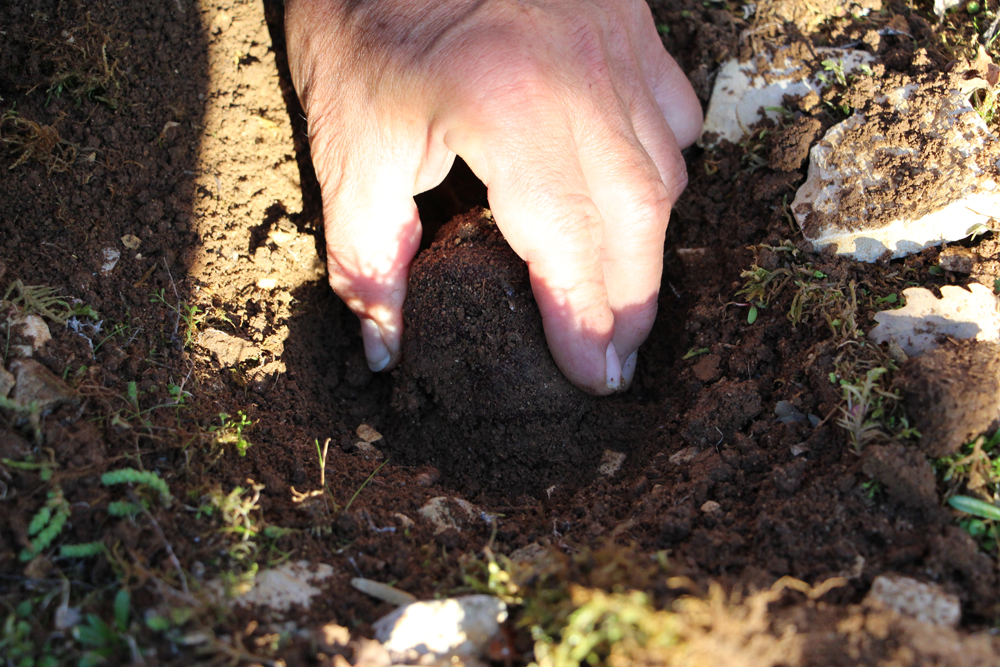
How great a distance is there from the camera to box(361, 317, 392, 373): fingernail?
2.41m

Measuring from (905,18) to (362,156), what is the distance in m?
2.17

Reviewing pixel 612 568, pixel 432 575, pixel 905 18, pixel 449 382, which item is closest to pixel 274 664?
pixel 432 575

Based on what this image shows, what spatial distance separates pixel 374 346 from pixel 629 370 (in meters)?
0.97

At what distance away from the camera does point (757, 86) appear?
8.36 ft

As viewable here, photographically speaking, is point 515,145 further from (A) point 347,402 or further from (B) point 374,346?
(A) point 347,402

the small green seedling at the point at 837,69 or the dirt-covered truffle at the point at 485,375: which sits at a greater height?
the small green seedling at the point at 837,69

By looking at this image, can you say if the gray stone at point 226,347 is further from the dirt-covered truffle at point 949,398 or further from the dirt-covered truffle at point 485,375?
the dirt-covered truffle at point 949,398

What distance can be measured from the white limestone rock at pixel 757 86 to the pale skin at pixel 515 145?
27 centimetres

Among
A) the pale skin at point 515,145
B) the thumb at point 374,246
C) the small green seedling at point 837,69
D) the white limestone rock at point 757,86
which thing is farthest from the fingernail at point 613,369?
the small green seedling at point 837,69

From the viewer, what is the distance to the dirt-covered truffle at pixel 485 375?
2.19m

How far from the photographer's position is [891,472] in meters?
1.49

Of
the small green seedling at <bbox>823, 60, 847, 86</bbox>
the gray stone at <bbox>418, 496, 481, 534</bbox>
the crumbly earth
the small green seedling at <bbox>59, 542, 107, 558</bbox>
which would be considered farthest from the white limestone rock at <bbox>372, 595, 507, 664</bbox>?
the small green seedling at <bbox>823, 60, 847, 86</bbox>

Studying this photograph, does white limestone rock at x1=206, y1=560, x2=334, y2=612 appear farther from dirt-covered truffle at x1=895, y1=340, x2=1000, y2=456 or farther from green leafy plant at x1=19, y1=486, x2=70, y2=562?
dirt-covered truffle at x1=895, y1=340, x2=1000, y2=456

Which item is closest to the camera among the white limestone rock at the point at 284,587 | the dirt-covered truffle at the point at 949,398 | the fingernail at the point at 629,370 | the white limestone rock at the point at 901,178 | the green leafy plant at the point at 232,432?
the white limestone rock at the point at 284,587
